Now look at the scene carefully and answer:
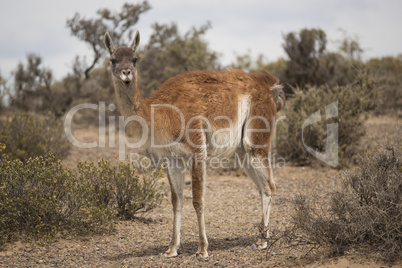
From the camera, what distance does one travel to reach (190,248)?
582 centimetres

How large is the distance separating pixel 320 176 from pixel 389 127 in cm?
585

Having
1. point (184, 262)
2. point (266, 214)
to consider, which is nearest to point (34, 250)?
point (184, 262)

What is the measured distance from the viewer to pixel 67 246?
5902mm

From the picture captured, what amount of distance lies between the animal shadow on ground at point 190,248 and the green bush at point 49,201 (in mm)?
821

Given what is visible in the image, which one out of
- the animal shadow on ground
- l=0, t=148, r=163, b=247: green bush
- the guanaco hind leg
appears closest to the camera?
the guanaco hind leg

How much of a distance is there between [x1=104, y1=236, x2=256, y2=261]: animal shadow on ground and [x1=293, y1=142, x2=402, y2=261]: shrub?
1282 mm

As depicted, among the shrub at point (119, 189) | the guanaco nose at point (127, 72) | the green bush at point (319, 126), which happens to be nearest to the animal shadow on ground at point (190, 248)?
the shrub at point (119, 189)

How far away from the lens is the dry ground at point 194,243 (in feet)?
16.9

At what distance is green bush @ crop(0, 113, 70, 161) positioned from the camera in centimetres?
995

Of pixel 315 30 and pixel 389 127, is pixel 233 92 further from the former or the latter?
pixel 315 30

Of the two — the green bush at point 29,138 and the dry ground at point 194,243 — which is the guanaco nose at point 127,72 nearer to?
the dry ground at point 194,243

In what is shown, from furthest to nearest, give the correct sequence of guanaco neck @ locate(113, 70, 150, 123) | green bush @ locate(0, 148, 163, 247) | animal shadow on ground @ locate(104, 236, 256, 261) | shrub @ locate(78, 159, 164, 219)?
shrub @ locate(78, 159, 164, 219) < green bush @ locate(0, 148, 163, 247) < animal shadow on ground @ locate(104, 236, 256, 261) < guanaco neck @ locate(113, 70, 150, 123)

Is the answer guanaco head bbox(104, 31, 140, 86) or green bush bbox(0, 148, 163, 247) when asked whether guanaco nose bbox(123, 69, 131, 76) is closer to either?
guanaco head bbox(104, 31, 140, 86)

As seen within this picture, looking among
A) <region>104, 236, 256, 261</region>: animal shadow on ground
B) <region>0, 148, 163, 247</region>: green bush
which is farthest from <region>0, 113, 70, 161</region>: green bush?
<region>104, 236, 256, 261</region>: animal shadow on ground
